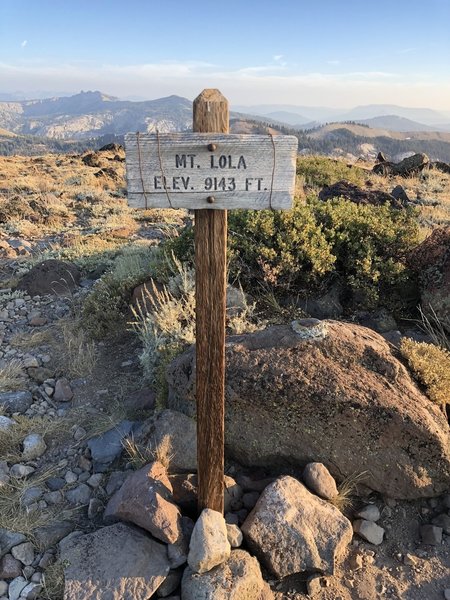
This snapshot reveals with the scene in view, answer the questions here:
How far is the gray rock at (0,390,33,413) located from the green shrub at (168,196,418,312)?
2.60 m

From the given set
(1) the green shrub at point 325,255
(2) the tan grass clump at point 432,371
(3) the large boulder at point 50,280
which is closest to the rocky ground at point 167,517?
(2) the tan grass clump at point 432,371

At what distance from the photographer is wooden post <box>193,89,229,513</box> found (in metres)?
2.34

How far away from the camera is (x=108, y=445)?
3.93m

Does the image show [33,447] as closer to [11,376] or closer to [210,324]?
[11,376]

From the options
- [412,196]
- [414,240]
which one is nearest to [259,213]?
[414,240]

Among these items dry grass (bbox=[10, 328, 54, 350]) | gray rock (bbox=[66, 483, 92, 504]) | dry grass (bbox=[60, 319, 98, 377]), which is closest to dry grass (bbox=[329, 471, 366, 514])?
gray rock (bbox=[66, 483, 92, 504])

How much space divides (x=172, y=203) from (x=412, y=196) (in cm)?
1319

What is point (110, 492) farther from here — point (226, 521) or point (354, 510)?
point (354, 510)

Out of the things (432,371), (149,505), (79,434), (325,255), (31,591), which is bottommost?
(31,591)

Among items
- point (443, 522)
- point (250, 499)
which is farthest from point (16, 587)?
point (443, 522)

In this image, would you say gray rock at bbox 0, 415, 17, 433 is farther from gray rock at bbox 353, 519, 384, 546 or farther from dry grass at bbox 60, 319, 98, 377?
gray rock at bbox 353, 519, 384, 546

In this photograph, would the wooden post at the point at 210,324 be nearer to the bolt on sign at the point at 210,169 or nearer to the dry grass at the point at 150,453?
the bolt on sign at the point at 210,169

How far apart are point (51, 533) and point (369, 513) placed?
2255 millimetres

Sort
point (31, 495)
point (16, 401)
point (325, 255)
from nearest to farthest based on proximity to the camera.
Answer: point (31, 495), point (16, 401), point (325, 255)
